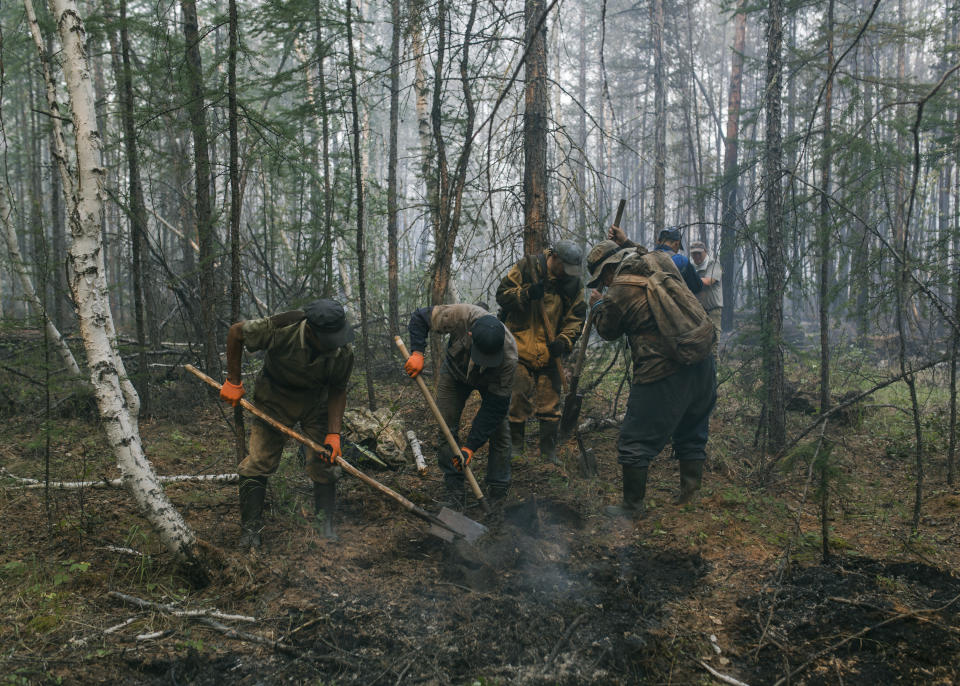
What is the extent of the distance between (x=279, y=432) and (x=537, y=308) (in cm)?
281

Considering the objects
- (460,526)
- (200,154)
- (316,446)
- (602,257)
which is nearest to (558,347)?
(602,257)

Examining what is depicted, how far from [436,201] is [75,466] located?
4.55 metres

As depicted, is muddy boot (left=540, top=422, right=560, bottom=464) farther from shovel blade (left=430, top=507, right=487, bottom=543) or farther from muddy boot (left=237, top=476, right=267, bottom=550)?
muddy boot (left=237, top=476, right=267, bottom=550)

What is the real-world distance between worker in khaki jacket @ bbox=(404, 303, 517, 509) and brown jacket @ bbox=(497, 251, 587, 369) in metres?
0.86

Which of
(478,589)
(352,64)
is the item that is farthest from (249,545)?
(352,64)

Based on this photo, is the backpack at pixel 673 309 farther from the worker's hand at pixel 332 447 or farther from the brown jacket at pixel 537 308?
the worker's hand at pixel 332 447

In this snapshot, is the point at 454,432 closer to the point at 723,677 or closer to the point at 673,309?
the point at 673,309

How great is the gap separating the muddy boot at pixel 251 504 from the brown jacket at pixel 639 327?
2931mm

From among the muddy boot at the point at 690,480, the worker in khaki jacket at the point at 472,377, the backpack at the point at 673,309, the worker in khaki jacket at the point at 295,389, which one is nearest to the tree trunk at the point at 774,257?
the muddy boot at the point at 690,480

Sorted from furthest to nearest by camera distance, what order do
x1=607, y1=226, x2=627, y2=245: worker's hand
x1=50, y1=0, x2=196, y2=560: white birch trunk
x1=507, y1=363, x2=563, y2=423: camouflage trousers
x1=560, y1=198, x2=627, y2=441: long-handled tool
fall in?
x1=507, y1=363, x2=563, y2=423: camouflage trousers, x1=560, y1=198, x2=627, y2=441: long-handled tool, x1=607, y1=226, x2=627, y2=245: worker's hand, x1=50, y1=0, x2=196, y2=560: white birch trunk

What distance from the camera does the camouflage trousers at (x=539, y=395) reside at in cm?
582

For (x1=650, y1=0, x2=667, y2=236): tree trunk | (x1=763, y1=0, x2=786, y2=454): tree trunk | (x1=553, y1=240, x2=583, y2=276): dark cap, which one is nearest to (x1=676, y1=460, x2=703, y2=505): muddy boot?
(x1=763, y1=0, x2=786, y2=454): tree trunk

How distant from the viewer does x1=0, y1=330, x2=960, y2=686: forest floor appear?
2.79 m

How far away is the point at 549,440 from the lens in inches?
233
